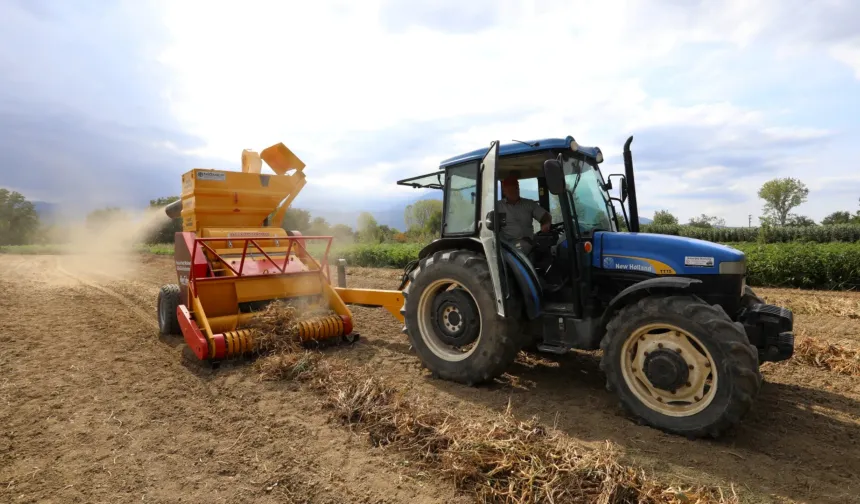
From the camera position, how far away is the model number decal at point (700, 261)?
3.70 meters

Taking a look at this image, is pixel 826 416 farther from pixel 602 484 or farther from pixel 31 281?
pixel 31 281

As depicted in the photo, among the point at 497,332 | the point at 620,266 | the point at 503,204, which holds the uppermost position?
the point at 503,204

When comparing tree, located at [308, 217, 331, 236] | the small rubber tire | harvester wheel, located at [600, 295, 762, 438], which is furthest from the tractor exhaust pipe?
tree, located at [308, 217, 331, 236]

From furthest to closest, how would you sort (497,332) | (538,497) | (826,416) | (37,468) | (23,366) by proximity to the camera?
(23,366) < (497,332) < (826,416) < (37,468) < (538,497)

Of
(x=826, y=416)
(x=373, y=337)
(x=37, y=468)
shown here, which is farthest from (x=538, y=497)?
(x=373, y=337)

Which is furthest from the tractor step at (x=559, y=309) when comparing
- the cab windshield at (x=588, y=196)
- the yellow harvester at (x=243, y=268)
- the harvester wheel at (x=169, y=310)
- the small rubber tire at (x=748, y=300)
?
the harvester wheel at (x=169, y=310)

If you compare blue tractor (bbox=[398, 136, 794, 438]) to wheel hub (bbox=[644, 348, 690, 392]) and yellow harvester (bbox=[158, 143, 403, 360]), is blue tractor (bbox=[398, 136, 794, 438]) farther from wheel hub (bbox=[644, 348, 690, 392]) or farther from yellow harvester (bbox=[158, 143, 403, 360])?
yellow harvester (bbox=[158, 143, 403, 360])

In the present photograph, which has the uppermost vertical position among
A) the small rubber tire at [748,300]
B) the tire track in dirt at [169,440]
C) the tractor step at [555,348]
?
the small rubber tire at [748,300]

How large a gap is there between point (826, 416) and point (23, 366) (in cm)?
783

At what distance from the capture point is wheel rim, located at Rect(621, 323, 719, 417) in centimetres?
337

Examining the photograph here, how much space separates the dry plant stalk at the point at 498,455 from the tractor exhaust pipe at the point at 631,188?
2512mm

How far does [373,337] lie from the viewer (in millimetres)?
6625

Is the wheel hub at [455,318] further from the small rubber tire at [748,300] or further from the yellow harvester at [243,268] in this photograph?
the small rubber tire at [748,300]

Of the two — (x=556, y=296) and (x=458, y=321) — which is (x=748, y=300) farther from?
(x=458, y=321)
